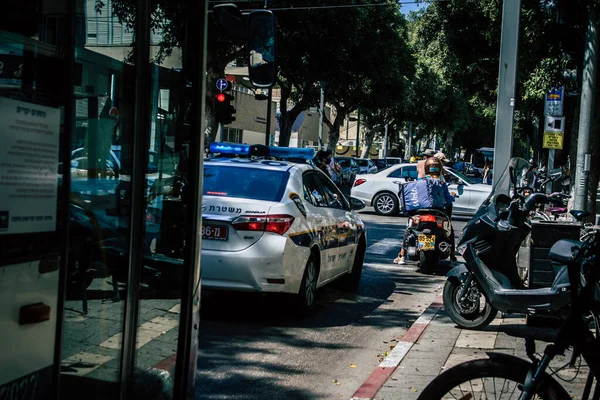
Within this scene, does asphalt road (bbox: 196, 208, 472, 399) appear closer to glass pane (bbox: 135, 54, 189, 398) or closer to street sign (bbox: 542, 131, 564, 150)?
glass pane (bbox: 135, 54, 189, 398)

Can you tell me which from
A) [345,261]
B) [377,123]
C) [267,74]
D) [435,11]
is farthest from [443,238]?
[377,123]

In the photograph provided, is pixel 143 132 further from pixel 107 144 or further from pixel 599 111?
pixel 599 111

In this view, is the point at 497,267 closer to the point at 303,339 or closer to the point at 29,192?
the point at 303,339

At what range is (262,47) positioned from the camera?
14.0ft

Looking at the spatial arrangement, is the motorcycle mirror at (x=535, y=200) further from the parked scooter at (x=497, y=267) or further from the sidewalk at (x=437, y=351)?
the sidewalk at (x=437, y=351)

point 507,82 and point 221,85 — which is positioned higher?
point 221,85

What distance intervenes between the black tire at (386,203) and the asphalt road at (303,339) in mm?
11234

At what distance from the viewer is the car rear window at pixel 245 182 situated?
8.08 metres

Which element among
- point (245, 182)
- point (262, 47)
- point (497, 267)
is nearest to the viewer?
point (262, 47)

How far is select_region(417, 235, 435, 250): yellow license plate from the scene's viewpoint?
11.7m

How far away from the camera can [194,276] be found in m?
3.64

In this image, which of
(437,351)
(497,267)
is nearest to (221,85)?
(497,267)

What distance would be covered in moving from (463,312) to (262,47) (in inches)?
173

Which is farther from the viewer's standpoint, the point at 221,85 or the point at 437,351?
the point at 221,85
